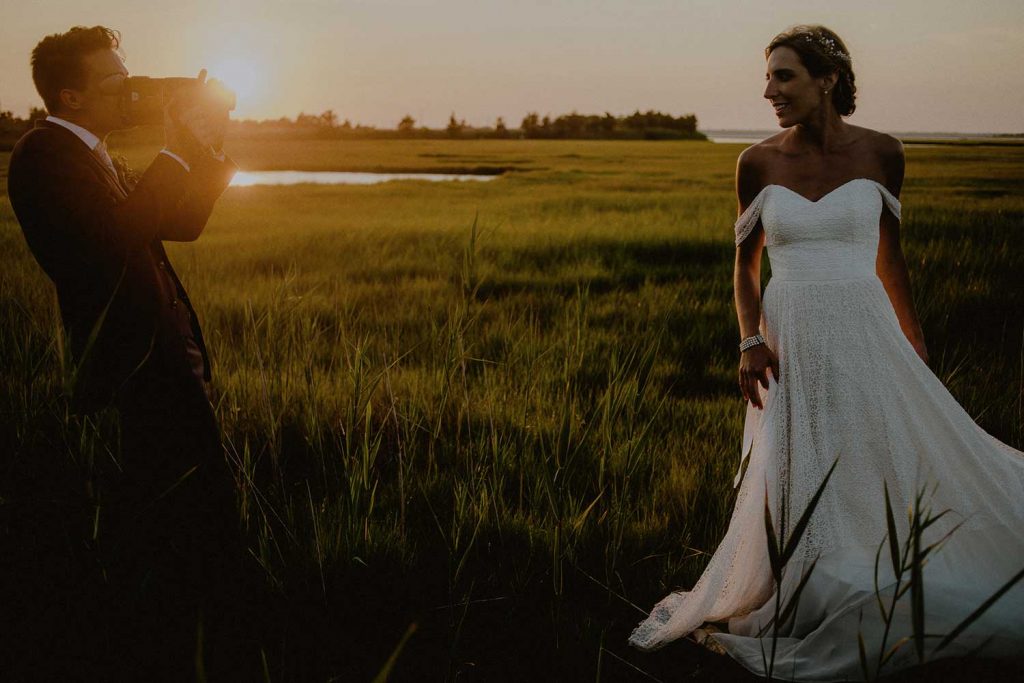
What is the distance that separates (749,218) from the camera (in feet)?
8.33

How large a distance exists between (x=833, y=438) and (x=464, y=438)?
6.60 ft

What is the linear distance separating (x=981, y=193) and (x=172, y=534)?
1714cm

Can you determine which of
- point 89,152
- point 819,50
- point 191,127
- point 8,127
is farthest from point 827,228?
point 8,127

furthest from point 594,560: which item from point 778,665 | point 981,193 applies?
point 981,193

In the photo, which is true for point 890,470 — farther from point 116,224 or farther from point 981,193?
point 981,193

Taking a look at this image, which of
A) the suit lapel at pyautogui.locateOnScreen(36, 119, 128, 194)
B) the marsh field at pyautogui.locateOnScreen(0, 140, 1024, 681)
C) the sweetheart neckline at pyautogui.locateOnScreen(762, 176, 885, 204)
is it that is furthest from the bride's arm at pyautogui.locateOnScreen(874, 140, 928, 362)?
the suit lapel at pyautogui.locateOnScreen(36, 119, 128, 194)

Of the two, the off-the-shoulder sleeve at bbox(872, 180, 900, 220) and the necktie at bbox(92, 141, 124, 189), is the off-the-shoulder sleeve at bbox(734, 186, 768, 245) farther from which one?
the necktie at bbox(92, 141, 124, 189)

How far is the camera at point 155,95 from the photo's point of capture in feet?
7.93

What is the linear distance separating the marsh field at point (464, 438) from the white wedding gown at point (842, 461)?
0.23 m

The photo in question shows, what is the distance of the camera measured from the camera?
7.93 ft

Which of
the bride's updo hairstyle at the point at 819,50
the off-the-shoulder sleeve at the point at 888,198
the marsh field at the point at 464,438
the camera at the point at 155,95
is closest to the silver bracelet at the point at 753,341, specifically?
the marsh field at the point at 464,438

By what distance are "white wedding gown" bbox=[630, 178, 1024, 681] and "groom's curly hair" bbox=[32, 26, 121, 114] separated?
89.5 inches

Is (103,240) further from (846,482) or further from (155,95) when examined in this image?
(846,482)

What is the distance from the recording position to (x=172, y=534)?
8.35ft
